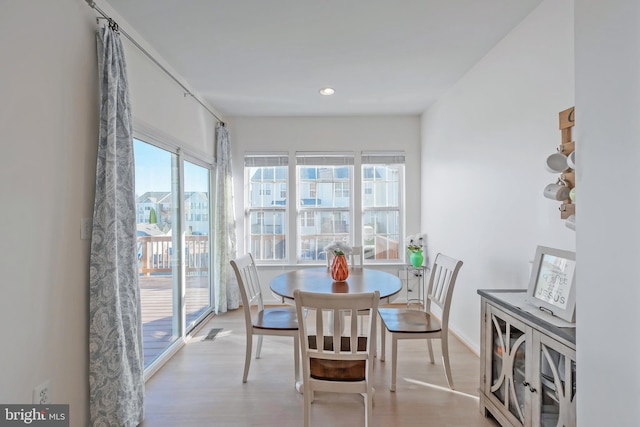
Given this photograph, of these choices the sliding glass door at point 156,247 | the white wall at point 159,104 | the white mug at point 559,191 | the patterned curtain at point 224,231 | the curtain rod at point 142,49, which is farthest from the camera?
the patterned curtain at point 224,231

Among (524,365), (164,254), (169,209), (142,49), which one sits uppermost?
(142,49)

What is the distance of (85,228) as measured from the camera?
5.82 feet

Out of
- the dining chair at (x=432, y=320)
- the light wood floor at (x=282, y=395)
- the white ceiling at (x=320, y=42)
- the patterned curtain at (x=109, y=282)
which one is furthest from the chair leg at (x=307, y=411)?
the white ceiling at (x=320, y=42)

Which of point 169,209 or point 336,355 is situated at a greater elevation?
point 169,209

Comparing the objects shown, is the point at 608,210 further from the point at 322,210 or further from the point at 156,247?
the point at 322,210

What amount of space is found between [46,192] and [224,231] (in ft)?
8.42

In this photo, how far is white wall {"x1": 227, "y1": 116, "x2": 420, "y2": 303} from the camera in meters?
4.45

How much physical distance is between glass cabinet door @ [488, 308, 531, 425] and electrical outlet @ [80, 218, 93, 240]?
241 centimetres

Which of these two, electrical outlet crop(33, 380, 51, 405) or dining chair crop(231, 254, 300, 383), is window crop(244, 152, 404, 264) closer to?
dining chair crop(231, 254, 300, 383)

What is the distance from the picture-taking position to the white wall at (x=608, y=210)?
0.88 metres

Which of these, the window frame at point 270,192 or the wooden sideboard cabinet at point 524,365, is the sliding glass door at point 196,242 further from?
the wooden sideboard cabinet at point 524,365

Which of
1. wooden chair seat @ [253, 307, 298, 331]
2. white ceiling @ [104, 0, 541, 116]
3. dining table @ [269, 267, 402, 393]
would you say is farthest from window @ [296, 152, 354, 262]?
wooden chair seat @ [253, 307, 298, 331]

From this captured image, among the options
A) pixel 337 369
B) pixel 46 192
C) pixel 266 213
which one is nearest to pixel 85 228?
pixel 46 192

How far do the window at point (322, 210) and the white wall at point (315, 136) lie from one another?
15.5 inches
